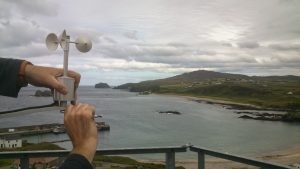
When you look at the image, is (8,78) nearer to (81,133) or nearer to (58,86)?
(58,86)

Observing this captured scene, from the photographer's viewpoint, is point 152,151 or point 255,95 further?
point 255,95

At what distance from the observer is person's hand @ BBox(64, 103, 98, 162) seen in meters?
1.10

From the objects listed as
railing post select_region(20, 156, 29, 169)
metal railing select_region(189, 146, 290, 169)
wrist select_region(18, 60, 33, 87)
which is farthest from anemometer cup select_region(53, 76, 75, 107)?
railing post select_region(20, 156, 29, 169)

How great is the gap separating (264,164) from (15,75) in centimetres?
237

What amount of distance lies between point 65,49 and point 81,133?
550 millimetres

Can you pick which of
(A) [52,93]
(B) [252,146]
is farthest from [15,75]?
(B) [252,146]

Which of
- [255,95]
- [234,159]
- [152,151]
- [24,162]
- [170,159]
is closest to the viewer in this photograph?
[234,159]

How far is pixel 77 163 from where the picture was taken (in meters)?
1.06

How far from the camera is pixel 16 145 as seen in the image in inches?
1574

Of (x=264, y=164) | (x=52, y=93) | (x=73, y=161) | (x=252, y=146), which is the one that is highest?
(x=52, y=93)

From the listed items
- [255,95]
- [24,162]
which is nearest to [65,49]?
[24,162]

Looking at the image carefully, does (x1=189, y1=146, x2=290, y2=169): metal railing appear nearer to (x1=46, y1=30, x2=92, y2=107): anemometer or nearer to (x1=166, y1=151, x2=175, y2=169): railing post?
(x1=166, y1=151, x2=175, y2=169): railing post

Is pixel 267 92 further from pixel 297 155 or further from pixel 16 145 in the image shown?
pixel 16 145

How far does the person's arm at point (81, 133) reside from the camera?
3.55 feet
